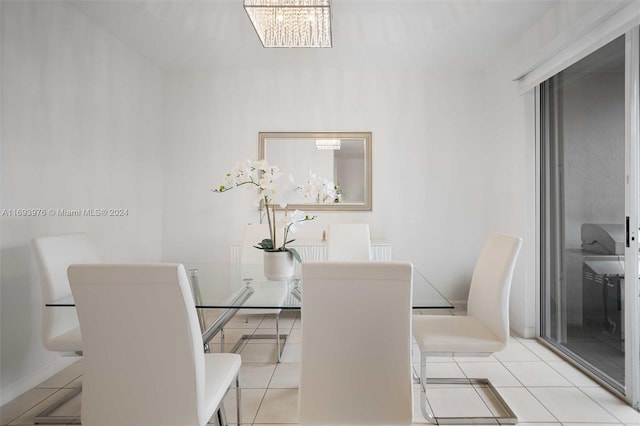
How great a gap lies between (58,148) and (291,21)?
184 centimetres

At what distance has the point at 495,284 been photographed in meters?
1.88

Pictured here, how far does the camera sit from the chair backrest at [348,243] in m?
2.94

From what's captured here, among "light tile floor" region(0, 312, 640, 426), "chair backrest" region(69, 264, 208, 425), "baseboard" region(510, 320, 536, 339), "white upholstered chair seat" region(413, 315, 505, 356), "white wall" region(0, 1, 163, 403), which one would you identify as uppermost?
"white wall" region(0, 1, 163, 403)

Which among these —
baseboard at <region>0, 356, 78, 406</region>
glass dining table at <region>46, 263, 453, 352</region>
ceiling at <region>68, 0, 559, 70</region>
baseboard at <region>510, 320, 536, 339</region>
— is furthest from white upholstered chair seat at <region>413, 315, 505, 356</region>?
baseboard at <region>0, 356, 78, 406</region>

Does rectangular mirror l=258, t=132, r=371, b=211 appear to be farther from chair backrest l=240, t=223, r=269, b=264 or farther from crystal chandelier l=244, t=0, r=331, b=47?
crystal chandelier l=244, t=0, r=331, b=47

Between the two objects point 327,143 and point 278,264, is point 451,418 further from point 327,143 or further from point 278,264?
point 327,143

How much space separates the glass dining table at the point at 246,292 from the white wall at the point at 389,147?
155cm

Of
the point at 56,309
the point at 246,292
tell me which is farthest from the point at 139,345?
the point at 56,309

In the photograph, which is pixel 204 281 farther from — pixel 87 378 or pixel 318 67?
pixel 318 67

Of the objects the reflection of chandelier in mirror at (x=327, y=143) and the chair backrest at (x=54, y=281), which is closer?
the chair backrest at (x=54, y=281)

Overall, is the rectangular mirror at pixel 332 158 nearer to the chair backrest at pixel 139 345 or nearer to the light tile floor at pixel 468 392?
the light tile floor at pixel 468 392

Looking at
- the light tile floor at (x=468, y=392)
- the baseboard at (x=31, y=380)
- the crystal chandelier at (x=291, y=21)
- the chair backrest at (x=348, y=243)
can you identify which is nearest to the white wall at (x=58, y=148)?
the baseboard at (x=31, y=380)

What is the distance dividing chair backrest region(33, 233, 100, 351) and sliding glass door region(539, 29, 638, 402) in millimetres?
3115

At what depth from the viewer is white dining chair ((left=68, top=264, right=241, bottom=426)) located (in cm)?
114
